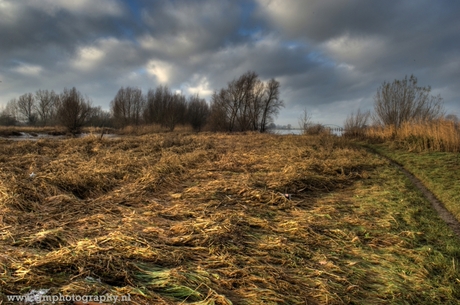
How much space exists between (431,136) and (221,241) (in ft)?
45.0

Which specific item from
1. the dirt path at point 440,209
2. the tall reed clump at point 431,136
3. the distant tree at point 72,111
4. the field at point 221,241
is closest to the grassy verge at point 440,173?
the dirt path at point 440,209

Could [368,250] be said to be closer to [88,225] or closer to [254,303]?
[254,303]

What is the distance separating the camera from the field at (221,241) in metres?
2.12

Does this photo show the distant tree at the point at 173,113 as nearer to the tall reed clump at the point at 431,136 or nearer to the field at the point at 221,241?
the tall reed clump at the point at 431,136

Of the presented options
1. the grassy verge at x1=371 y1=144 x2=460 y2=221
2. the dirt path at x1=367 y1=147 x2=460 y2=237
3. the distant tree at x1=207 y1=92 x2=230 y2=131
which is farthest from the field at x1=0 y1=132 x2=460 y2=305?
the distant tree at x1=207 y1=92 x2=230 y2=131

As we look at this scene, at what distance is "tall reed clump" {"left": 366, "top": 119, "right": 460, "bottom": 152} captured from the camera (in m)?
11.2

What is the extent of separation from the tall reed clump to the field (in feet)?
25.3

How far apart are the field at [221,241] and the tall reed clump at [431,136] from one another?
7710 millimetres

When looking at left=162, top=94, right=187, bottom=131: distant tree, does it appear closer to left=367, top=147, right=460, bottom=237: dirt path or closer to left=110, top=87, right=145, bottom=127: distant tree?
left=110, top=87, right=145, bottom=127: distant tree

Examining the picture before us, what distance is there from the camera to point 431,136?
12219 millimetres

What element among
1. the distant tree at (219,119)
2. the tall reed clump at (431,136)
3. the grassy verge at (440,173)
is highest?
the distant tree at (219,119)

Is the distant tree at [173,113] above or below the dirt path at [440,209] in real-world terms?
above

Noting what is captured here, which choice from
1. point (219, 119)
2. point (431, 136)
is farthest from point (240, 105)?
point (431, 136)

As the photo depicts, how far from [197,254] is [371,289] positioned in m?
1.73
